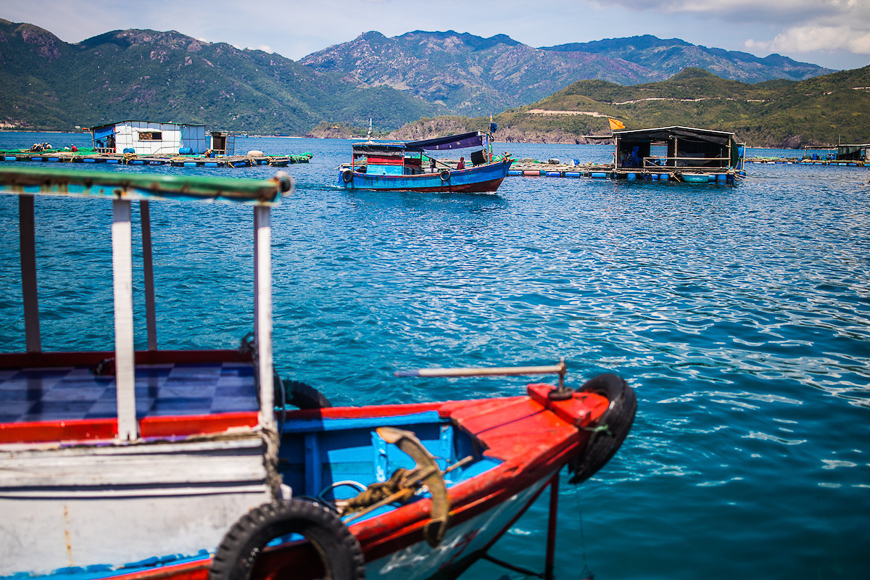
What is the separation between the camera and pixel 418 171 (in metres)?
37.3

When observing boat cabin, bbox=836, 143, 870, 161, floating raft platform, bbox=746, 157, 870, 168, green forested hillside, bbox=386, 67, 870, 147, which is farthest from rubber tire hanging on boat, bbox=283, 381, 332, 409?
green forested hillside, bbox=386, 67, 870, 147

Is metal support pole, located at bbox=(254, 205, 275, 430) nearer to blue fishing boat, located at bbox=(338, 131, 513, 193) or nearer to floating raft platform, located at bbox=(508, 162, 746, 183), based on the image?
blue fishing boat, located at bbox=(338, 131, 513, 193)

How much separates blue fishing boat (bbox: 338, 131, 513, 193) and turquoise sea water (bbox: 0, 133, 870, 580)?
34.3 feet

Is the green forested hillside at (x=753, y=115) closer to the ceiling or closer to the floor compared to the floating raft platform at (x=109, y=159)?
closer to the ceiling

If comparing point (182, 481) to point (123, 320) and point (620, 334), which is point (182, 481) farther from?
point (620, 334)

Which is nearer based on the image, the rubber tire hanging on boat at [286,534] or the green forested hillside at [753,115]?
the rubber tire hanging on boat at [286,534]

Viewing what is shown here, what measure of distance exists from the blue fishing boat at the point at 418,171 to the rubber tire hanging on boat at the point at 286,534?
32116 mm

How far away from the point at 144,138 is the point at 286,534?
2465 inches

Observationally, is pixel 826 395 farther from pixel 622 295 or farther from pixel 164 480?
pixel 164 480

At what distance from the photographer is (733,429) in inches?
317

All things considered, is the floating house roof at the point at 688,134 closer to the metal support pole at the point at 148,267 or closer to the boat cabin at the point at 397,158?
the boat cabin at the point at 397,158

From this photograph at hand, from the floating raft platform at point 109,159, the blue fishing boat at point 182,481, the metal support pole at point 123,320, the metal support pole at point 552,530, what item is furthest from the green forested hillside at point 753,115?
the metal support pole at point 123,320

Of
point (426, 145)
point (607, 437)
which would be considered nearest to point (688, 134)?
point (426, 145)

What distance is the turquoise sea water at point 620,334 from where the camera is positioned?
6.11m
